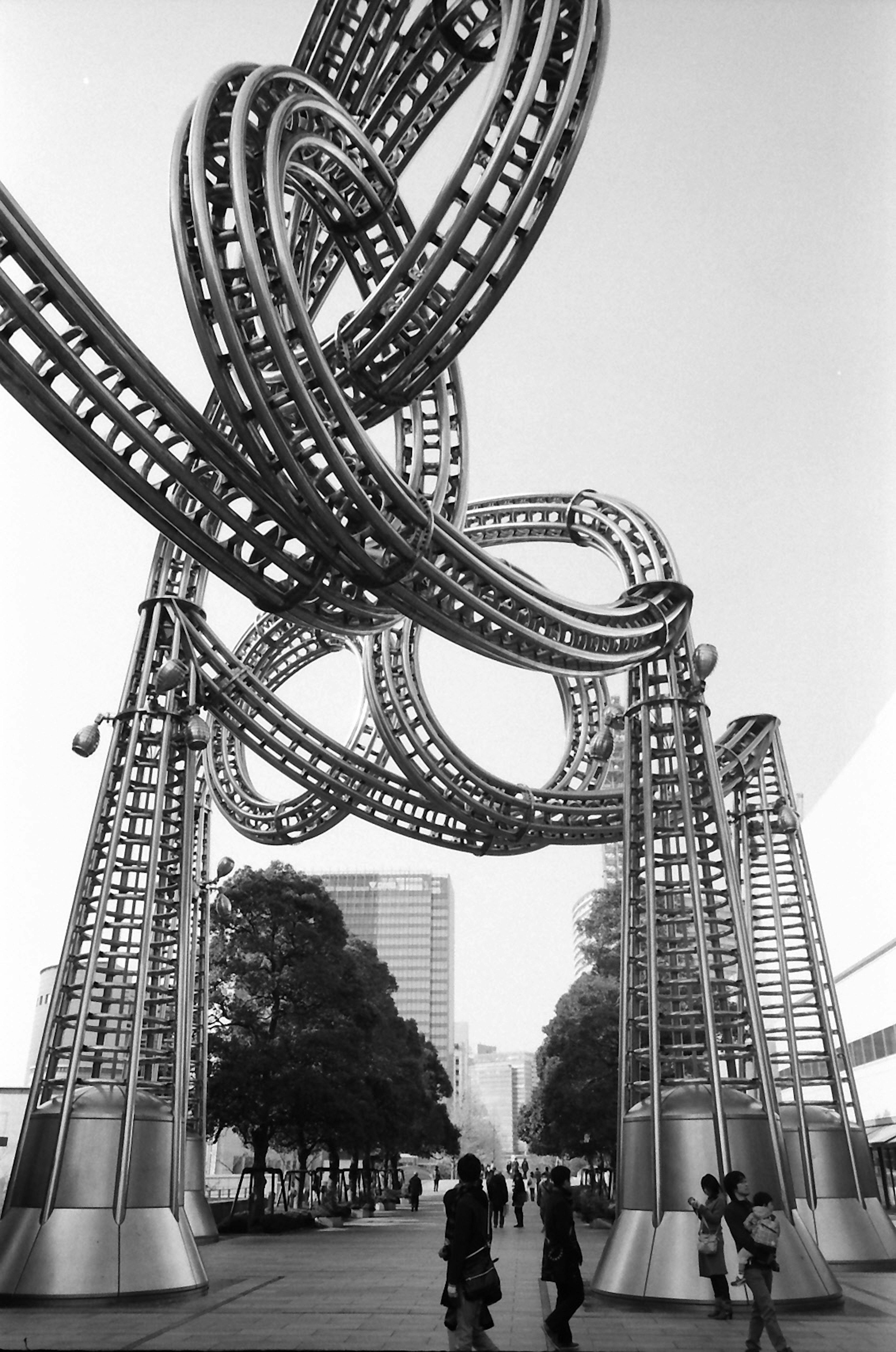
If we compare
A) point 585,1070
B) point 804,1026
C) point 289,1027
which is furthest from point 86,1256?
point 585,1070

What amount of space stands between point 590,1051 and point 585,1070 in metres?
0.59

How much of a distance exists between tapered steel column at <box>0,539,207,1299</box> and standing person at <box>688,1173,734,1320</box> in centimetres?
635

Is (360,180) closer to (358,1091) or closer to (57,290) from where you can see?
(57,290)

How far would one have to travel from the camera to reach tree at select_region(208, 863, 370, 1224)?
3005 centimetres

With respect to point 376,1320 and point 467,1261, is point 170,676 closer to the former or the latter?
point 376,1320

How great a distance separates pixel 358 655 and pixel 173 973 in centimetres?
846

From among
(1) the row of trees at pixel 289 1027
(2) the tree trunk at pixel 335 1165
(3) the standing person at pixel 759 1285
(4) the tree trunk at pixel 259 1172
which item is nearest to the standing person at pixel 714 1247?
(3) the standing person at pixel 759 1285

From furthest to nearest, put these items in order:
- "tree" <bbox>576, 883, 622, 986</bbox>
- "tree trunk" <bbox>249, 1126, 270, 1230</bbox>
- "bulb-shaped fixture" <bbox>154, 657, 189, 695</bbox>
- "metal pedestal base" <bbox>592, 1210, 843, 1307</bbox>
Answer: "tree" <bbox>576, 883, 622, 986</bbox>
"tree trunk" <bbox>249, 1126, 270, 1230</bbox>
"bulb-shaped fixture" <bbox>154, 657, 189, 695</bbox>
"metal pedestal base" <bbox>592, 1210, 843, 1307</bbox>

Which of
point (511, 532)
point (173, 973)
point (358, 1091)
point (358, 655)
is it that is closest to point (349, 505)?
point (173, 973)

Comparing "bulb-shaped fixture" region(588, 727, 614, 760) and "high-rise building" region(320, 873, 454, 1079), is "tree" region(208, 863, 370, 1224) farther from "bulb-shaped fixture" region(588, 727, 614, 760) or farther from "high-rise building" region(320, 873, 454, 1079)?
"high-rise building" region(320, 873, 454, 1079)

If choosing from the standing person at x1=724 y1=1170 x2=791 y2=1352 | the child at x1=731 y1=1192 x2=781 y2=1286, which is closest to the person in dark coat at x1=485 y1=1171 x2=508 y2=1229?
the standing person at x1=724 y1=1170 x2=791 y2=1352

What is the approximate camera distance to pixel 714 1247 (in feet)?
39.5

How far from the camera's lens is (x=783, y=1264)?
13188mm

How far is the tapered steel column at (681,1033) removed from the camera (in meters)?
13.5
